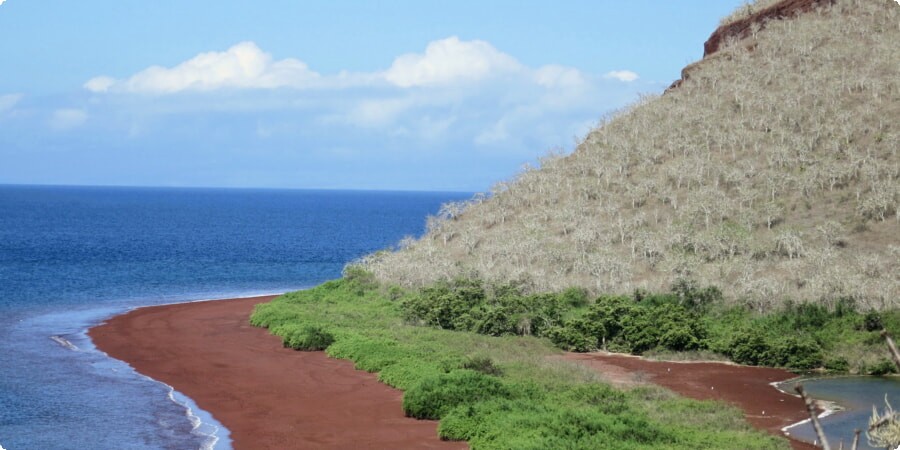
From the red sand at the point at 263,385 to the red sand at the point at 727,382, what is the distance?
886cm

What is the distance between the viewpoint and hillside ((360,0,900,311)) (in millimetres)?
46844

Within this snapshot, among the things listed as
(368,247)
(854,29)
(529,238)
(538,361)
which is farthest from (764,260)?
(368,247)

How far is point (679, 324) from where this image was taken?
38.4 metres

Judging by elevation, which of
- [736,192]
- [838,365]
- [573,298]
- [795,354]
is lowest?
[838,365]

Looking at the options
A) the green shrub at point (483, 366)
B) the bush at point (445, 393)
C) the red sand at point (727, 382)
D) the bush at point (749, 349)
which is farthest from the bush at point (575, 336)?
the bush at point (445, 393)

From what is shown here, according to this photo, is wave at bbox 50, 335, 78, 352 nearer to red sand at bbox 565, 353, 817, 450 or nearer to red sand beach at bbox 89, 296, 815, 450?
red sand beach at bbox 89, 296, 815, 450

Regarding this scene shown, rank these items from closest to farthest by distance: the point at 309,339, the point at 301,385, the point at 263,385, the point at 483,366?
1. the point at 483,366
2. the point at 301,385
3. the point at 263,385
4. the point at 309,339

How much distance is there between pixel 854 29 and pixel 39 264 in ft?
213

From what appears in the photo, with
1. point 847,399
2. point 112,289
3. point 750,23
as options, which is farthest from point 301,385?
point 750,23

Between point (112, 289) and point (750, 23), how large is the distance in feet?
175

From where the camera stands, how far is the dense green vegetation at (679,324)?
3556 centimetres

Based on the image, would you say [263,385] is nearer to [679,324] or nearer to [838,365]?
[679,324]

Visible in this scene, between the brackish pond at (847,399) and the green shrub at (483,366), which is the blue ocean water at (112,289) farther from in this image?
the brackish pond at (847,399)

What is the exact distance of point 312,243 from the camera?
11012cm
